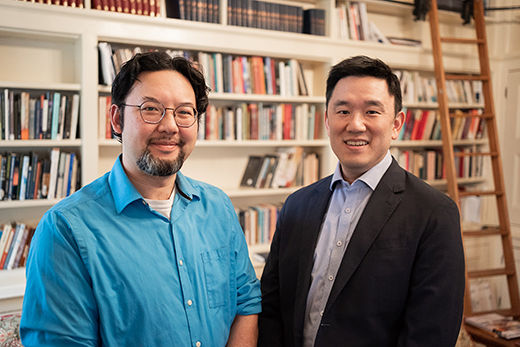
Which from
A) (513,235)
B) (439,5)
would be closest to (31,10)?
(439,5)

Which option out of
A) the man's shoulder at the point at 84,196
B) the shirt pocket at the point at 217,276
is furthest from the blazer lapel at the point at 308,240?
the man's shoulder at the point at 84,196

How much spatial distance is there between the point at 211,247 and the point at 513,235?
3.42 metres

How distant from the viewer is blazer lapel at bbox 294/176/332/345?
1.31 metres

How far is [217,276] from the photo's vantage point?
1.28 meters

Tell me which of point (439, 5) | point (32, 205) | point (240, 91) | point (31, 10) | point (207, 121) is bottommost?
point (32, 205)

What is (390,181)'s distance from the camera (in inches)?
51.5

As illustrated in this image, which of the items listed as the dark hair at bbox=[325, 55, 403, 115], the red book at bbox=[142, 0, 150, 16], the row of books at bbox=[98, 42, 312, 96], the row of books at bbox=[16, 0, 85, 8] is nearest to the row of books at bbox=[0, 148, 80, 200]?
the row of books at bbox=[98, 42, 312, 96]

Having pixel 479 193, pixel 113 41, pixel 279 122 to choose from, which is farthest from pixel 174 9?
pixel 479 193

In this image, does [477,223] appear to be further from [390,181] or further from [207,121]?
[390,181]

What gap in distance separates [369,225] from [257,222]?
195 cm

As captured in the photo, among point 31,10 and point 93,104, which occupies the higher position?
point 31,10

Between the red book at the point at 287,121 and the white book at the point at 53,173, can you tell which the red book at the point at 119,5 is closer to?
the white book at the point at 53,173

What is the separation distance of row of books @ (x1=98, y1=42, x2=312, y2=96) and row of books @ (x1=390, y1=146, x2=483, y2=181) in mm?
1066

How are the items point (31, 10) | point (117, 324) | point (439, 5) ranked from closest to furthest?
1. point (117, 324)
2. point (31, 10)
3. point (439, 5)
